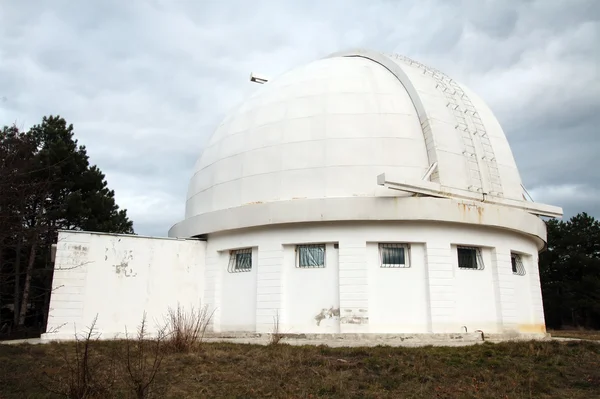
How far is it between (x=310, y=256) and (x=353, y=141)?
3822 mm

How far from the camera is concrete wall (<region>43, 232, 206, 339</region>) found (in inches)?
567

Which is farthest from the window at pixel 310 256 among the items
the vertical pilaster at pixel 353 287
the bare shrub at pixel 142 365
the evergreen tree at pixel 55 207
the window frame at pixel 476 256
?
the evergreen tree at pixel 55 207

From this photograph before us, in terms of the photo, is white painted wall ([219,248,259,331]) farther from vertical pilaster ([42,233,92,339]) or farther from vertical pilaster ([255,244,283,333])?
vertical pilaster ([42,233,92,339])

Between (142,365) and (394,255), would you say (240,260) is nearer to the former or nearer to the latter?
(394,255)

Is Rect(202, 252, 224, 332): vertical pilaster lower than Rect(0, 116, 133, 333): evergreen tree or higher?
lower

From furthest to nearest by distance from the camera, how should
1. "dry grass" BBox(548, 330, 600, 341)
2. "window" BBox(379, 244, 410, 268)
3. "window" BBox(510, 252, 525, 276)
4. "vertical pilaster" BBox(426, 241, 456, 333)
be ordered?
"dry grass" BBox(548, 330, 600, 341) → "window" BBox(510, 252, 525, 276) → "window" BBox(379, 244, 410, 268) → "vertical pilaster" BBox(426, 241, 456, 333)

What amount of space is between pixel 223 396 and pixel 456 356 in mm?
5215

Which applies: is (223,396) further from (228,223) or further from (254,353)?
(228,223)

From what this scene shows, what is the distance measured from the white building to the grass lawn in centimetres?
283

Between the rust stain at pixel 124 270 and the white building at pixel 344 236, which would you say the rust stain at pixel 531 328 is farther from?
the rust stain at pixel 124 270

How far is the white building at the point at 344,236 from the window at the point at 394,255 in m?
0.04

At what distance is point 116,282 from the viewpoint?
49.5 feet

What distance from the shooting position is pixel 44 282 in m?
26.2

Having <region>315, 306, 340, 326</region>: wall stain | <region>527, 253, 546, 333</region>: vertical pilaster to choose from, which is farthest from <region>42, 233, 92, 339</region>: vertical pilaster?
<region>527, 253, 546, 333</region>: vertical pilaster
